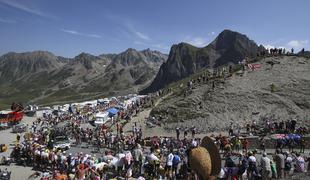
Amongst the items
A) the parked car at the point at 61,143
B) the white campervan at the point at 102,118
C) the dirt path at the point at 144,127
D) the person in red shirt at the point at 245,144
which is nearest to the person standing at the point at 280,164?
the person in red shirt at the point at 245,144

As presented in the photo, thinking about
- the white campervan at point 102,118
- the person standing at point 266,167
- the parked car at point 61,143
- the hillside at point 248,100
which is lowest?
the parked car at point 61,143

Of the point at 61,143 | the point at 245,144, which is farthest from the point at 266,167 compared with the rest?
the point at 61,143

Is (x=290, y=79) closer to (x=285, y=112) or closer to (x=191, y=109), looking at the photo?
(x=285, y=112)

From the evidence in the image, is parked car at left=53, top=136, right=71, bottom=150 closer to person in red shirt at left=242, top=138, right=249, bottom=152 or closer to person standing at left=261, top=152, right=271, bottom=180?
person in red shirt at left=242, top=138, right=249, bottom=152

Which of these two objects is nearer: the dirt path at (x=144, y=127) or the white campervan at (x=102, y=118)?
the dirt path at (x=144, y=127)

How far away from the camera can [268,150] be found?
92.2ft

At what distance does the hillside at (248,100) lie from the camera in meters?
42.8

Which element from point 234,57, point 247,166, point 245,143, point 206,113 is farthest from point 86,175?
point 234,57

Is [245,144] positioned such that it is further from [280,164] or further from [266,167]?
[266,167]

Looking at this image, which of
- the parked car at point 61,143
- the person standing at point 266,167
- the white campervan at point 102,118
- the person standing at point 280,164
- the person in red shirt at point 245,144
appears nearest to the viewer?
the person standing at point 266,167

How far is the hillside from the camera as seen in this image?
42844mm

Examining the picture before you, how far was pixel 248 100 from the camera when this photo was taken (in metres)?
45.5

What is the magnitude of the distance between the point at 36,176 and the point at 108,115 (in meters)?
31.6

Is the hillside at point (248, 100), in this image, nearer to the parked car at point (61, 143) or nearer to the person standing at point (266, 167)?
the parked car at point (61, 143)
